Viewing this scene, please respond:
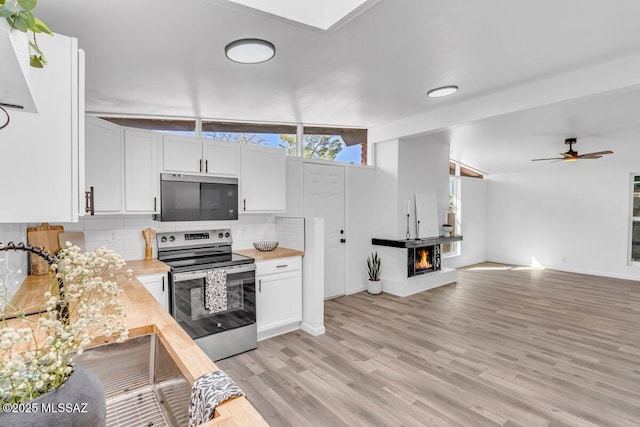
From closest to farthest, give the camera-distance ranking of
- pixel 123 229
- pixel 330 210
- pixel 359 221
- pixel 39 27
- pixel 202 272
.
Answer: pixel 39 27 < pixel 202 272 < pixel 123 229 < pixel 330 210 < pixel 359 221

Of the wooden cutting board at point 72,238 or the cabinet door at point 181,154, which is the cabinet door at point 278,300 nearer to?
the cabinet door at point 181,154

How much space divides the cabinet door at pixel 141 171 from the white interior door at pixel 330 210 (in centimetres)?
212

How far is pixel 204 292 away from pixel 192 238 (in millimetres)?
795

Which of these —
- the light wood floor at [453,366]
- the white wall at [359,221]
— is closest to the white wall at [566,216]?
the light wood floor at [453,366]

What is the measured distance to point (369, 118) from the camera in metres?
4.58

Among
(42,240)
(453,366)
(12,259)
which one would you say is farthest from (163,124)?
(453,366)

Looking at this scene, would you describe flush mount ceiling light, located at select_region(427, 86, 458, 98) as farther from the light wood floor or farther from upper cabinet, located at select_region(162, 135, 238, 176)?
the light wood floor

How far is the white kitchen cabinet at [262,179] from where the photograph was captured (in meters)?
3.50

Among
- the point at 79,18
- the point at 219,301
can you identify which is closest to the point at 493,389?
the point at 219,301

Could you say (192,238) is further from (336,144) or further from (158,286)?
(336,144)

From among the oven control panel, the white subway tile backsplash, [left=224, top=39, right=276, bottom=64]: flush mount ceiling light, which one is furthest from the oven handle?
[left=224, top=39, right=276, bottom=64]: flush mount ceiling light

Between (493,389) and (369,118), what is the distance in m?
3.55

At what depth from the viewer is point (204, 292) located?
2.80m

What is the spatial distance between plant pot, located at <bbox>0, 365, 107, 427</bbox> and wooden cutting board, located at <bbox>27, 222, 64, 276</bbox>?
6.44 feet
